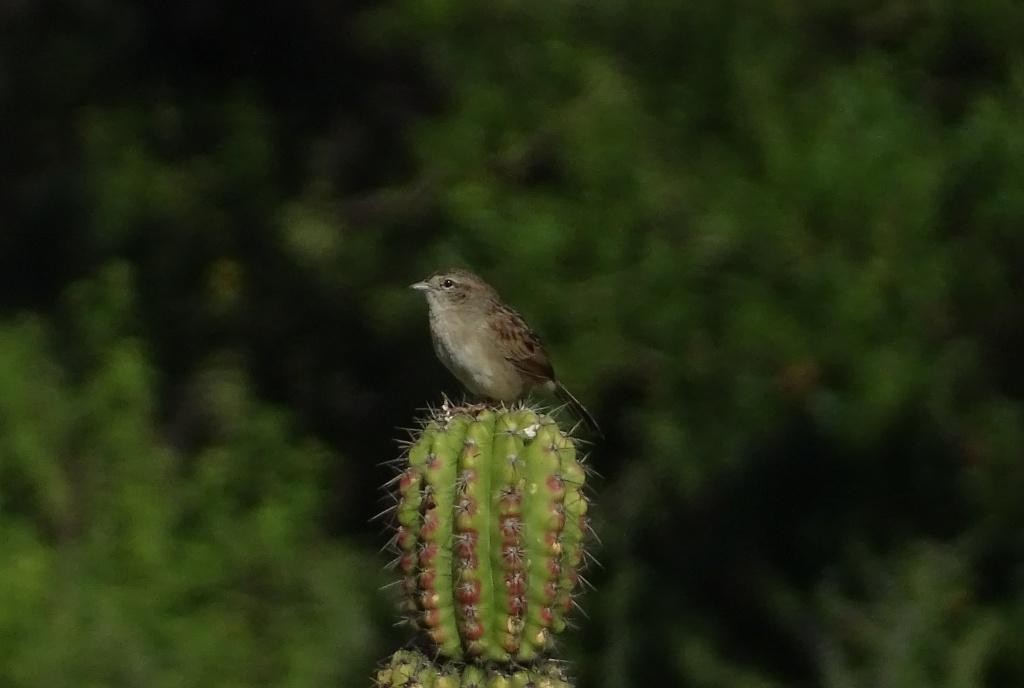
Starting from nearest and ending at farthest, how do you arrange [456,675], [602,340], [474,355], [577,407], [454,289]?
[456,675], [474,355], [454,289], [577,407], [602,340]

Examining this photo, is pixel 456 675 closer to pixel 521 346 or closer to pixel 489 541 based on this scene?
pixel 489 541

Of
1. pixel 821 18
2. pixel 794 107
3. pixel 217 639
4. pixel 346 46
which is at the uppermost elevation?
pixel 346 46

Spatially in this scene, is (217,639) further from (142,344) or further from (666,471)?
(666,471)

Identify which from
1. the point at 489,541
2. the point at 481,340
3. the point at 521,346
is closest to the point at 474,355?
the point at 481,340

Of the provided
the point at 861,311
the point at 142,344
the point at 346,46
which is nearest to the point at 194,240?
the point at 142,344

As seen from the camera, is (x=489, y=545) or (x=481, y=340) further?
(x=481, y=340)

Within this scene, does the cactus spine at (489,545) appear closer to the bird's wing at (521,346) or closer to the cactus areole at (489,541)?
the cactus areole at (489,541)

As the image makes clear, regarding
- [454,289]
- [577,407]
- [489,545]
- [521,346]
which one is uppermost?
[577,407]
